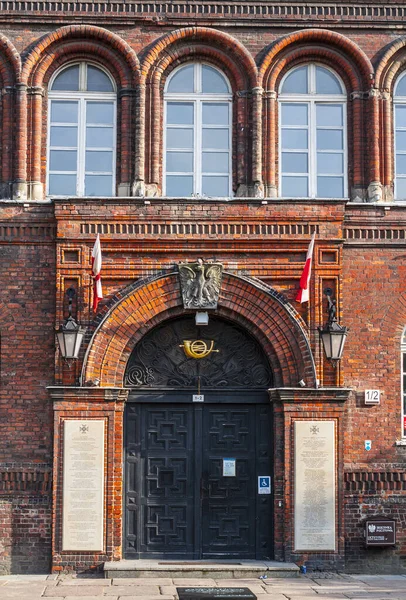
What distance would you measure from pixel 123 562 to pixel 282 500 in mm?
2579

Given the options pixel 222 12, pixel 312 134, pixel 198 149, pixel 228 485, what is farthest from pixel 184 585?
pixel 222 12

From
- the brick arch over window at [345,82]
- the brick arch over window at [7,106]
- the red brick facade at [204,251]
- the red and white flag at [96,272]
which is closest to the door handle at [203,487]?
the red brick facade at [204,251]

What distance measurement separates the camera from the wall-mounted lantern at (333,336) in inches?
613

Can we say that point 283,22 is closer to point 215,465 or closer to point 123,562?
point 215,465

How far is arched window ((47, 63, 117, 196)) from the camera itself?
16641mm

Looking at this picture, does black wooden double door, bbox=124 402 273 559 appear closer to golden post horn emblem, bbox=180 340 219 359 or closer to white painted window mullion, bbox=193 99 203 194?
golden post horn emblem, bbox=180 340 219 359

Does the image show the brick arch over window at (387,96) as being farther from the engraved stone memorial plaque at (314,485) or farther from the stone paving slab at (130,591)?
the stone paving slab at (130,591)

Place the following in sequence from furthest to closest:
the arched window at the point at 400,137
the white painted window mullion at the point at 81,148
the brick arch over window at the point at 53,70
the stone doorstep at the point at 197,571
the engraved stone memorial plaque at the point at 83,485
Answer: the arched window at the point at 400,137
the white painted window mullion at the point at 81,148
the brick arch over window at the point at 53,70
the engraved stone memorial plaque at the point at 83,485
the stone doorstep at the point at 197,571

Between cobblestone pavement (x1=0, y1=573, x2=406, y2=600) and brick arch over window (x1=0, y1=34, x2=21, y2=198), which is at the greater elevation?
brick arch over window (x1=0, y1=34, x2=21, y2=198)

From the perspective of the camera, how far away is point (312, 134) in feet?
55.4

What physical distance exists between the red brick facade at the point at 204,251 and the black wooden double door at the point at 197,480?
39 centimetres

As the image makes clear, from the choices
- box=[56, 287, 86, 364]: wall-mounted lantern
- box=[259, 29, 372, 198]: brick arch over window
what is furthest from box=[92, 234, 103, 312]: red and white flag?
box=[259, 29, 372, 198]: brick arch over window

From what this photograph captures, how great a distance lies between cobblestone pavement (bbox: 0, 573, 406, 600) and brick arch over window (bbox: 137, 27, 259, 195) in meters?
6.07

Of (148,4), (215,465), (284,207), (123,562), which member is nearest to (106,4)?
(148,4)
